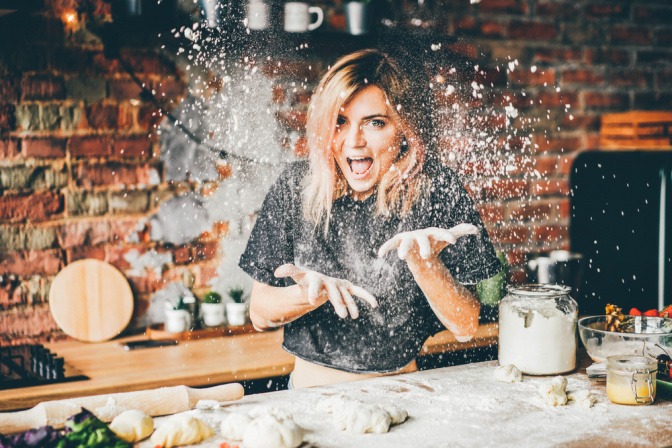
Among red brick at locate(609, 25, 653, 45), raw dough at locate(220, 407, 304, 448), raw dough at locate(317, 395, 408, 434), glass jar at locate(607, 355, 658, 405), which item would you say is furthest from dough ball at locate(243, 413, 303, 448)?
red brick at locate(609, 25, 653, 45)

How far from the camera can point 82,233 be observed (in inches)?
84.3

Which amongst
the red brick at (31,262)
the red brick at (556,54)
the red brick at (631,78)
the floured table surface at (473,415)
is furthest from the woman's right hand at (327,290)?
the red brick at (631,78)

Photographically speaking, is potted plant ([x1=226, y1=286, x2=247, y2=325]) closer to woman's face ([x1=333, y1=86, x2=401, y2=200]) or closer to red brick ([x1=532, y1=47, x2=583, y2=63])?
woman's face ([x1=333, y1=86, x2=401, y2=200])

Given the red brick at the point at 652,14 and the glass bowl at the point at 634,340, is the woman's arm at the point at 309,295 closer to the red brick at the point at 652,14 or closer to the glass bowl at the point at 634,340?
the glass bowl at the point at 634,340

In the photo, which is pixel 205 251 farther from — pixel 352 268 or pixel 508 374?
pixel 508 374

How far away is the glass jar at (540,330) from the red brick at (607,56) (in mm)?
1208

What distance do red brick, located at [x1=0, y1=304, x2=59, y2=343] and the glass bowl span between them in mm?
1425

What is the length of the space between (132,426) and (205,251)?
2.55 feet

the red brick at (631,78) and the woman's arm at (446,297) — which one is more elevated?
the red brick at (631,78)

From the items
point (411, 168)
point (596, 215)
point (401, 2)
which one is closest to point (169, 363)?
point (411, 168)

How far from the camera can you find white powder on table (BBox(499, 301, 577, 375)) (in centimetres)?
173

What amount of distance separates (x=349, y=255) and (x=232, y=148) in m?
0.43

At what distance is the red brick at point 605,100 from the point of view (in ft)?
8.72

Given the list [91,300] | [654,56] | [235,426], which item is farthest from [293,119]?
[654,56]
